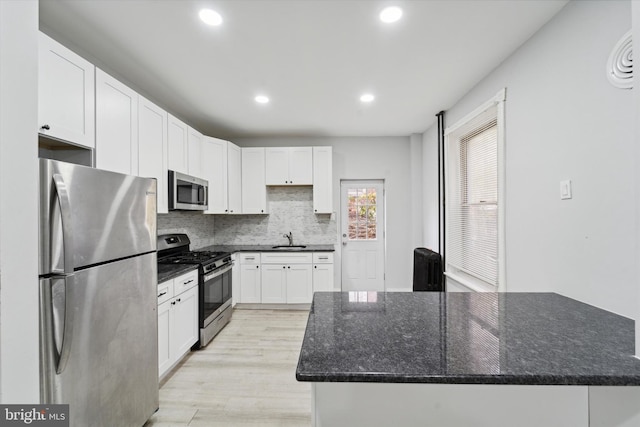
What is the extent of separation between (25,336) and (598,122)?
100 inches

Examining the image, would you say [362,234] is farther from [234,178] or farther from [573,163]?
[573,163]

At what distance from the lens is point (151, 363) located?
1754 millimetres

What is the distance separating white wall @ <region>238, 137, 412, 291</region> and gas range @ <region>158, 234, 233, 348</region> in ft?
6.26

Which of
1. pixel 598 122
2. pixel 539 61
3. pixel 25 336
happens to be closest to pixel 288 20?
pixel 539 61

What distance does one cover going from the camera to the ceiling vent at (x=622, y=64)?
125 centimetres

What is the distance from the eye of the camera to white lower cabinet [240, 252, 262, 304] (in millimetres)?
3941

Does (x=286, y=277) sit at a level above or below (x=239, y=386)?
above

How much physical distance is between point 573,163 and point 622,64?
0.50 m

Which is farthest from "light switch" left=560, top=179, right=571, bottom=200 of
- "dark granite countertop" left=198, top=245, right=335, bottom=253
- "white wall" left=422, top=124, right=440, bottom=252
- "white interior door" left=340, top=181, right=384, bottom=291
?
"white interior door" left=340, top=181, right=384, bottom=291

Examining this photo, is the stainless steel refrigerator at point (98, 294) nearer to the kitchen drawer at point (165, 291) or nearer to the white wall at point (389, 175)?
the kitchen drawer at point (165, 291)

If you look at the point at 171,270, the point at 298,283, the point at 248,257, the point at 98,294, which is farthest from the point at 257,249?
the point at 98,294

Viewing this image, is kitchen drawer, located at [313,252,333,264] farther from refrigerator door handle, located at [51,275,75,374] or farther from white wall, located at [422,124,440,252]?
refrigerator door handle, located at [51,275,75,374]

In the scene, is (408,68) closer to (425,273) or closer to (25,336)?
(425,273)

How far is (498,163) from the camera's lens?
88.9 inches
